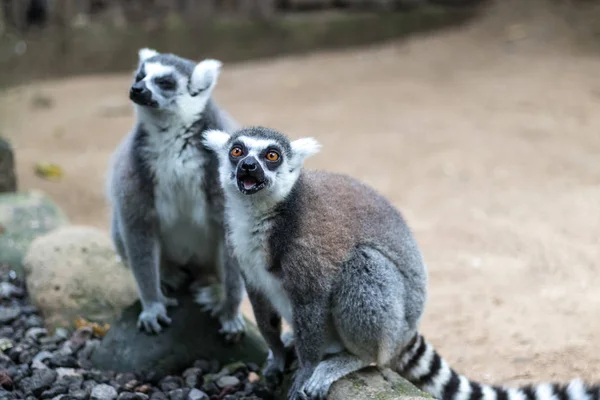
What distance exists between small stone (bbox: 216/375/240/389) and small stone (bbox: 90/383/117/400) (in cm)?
62

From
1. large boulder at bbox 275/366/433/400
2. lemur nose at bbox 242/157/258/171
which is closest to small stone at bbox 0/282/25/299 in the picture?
lemur nose at bbox 242/157/258/171

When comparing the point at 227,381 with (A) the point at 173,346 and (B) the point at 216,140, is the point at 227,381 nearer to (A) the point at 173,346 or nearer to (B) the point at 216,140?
(A) the point at 173,346

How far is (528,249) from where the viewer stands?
668cm

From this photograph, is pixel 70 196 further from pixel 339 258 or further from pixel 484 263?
pixel 339 258

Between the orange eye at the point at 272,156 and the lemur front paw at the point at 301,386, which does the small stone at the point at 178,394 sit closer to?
the lemur front paw at the point at 301,386

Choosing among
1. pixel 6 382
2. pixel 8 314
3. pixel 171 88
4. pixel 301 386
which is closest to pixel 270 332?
pixel 301 386

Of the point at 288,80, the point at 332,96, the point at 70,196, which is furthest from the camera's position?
the point at 288,80

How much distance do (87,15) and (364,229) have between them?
10208 mm

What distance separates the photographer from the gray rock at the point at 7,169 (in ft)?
22.5

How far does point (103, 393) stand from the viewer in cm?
422

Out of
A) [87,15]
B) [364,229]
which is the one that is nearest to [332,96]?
[87,15]

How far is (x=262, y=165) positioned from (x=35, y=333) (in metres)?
2.28

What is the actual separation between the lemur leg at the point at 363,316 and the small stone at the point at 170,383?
994 mm

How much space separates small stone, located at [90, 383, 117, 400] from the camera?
418 centimetres
